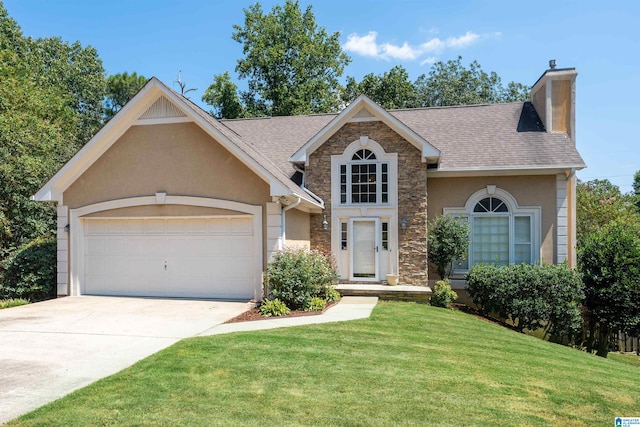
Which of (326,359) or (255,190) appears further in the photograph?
(255,190)

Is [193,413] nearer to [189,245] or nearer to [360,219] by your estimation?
[189,245]

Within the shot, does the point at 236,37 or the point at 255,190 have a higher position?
the point at 236,37

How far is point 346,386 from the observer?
17.2 ft

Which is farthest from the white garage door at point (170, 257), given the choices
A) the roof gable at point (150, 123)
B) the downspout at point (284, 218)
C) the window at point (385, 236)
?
the window at point (385, 236)

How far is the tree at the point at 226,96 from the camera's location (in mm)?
30109

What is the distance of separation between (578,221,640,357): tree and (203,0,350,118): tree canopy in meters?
21.8

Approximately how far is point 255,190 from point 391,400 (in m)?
7.64

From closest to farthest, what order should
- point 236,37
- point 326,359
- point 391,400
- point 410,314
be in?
1. point 391,400
2. point 326,359
3. point 410,314
4. point 236,37

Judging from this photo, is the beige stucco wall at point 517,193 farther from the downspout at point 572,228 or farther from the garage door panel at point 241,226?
the garage door panel at point 241,226

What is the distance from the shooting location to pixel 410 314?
10.1 metres

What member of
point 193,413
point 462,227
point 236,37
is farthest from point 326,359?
point 236,37

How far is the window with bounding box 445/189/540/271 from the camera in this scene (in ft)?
43.7

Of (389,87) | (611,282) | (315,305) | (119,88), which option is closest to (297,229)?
(315,305)

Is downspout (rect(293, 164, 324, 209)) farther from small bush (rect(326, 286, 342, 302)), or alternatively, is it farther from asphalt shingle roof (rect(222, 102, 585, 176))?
small bush (rect(326, 286, 342, 302))
